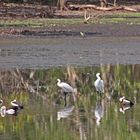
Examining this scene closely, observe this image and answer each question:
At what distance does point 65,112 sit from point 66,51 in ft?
43.5

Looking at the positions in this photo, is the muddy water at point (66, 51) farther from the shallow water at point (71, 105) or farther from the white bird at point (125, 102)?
the white bird at point (125, 102)

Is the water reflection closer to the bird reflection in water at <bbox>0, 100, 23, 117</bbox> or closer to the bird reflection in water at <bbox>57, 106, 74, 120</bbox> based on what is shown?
the bird reflection in water at <bbox>57, 106, 74, 120</bbox>

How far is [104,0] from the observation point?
Answer: 51719mm

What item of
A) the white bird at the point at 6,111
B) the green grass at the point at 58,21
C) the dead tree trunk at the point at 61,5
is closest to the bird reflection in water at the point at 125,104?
the white bird at the point at 6,111

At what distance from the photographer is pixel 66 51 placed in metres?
28.9

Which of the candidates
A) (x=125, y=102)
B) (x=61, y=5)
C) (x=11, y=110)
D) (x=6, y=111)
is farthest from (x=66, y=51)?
(x=61, y=5)

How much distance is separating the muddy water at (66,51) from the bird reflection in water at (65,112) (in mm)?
7711

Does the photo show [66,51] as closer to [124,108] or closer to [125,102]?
[125,102]

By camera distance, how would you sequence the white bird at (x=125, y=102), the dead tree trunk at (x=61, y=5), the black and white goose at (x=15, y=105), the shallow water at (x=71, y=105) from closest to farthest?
the shallow water at (x=71, y=105)
the black and white goose at (x=15, y=105)
the white bird at (x=125, y=102)
the dead tree trunk at (x=61, y=5)

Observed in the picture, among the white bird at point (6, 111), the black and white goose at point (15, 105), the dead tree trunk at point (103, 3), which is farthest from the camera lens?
the dead tree trunk at point (103, 3)

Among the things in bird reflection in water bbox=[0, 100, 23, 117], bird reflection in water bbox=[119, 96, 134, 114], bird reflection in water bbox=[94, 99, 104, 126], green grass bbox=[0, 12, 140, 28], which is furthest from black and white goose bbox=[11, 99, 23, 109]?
green grass bbox=[0, 12, 140, 28]

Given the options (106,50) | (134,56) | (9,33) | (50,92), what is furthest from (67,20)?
(50,92)

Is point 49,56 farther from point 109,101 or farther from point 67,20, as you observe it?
point 67,20

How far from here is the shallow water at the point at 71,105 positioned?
44.3 ft
